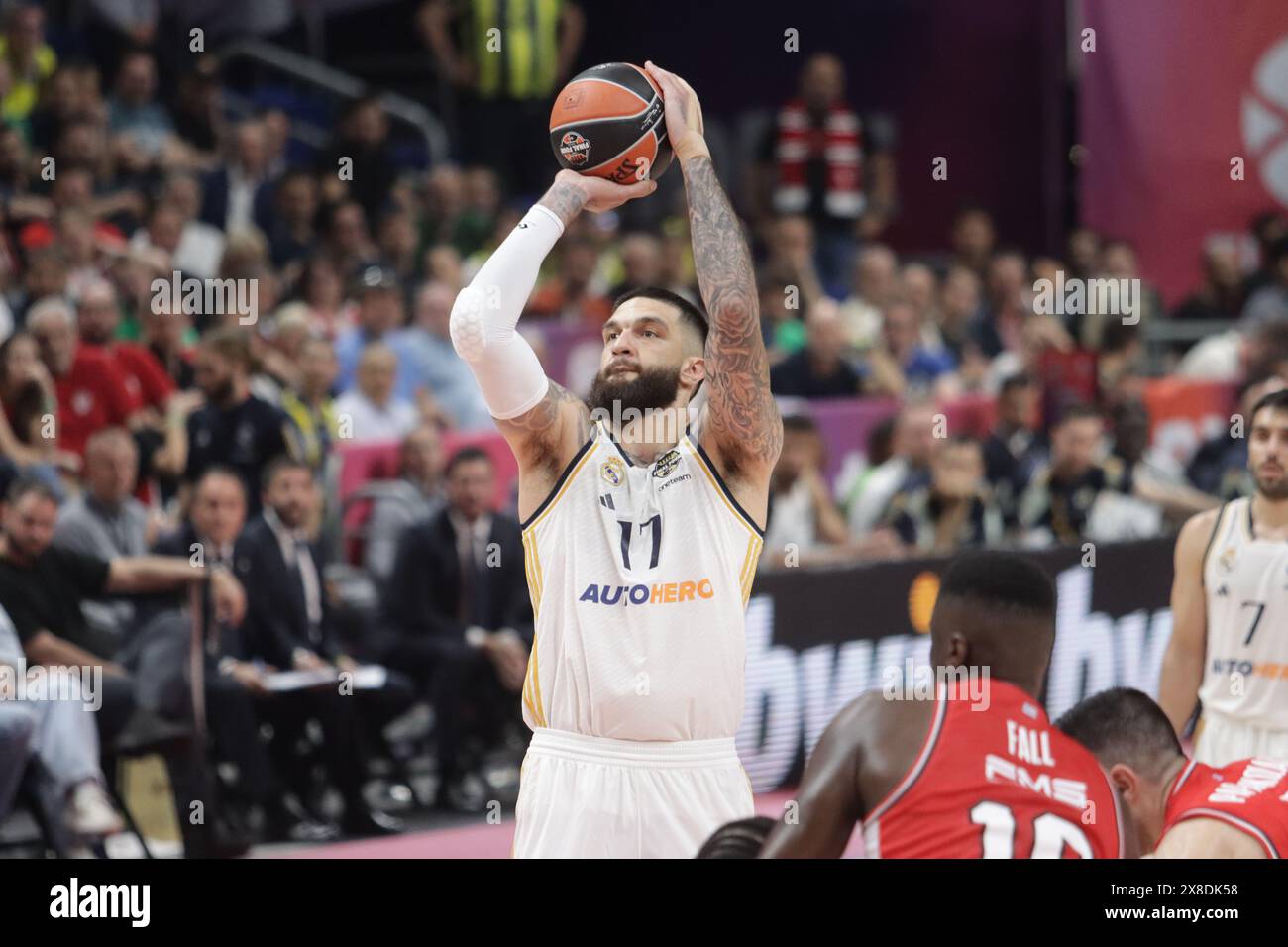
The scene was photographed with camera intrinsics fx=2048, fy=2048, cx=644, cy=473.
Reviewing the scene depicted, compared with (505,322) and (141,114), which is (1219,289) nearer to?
(141,114)

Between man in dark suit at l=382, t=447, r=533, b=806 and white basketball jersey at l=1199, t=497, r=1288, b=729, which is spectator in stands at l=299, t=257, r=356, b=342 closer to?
man in dark suit at l=382, t=447, r=533, b=806

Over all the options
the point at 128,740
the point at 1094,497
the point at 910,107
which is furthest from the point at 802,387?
the point at 910,107

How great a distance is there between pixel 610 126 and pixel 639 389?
0.66 m

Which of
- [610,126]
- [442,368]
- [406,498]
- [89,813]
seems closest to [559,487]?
[610,126]

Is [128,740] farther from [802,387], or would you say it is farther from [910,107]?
[910,107]

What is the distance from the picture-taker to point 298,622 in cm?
934

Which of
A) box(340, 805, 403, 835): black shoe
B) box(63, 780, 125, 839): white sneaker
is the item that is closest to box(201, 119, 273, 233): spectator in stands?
box(340, 805, 403, 835): black shoe

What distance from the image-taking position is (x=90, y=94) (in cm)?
1284

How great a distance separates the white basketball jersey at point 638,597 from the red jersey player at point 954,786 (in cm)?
96

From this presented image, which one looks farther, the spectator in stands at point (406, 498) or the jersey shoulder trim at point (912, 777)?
the spectator in stands at point (406, 498)

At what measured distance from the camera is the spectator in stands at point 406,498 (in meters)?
10.3

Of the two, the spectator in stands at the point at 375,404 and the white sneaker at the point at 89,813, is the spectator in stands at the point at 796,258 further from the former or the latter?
the white sneaker at the point at 89,813

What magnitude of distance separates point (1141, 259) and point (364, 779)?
9234mm

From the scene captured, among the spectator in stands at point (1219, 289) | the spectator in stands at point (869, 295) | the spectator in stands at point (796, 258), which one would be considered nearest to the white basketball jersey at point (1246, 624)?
the spectator in stands at point (796, 258)
